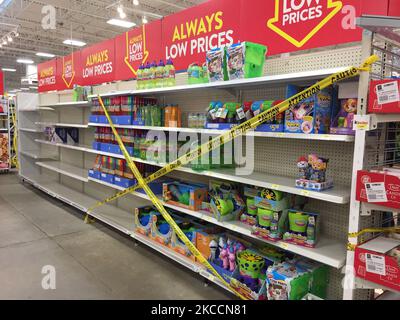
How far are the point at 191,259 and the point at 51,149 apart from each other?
578 cm

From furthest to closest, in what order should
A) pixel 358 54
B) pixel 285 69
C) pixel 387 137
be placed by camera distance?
1. pixel 285 69
2. pixel 358 54
3. pixel 387 137

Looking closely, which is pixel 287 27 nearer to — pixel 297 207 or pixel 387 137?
pixel 387 137

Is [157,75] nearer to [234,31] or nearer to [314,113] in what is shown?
[234,31]

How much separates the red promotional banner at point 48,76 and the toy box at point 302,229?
622cm

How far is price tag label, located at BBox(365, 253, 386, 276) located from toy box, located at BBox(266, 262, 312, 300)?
1.77 ft

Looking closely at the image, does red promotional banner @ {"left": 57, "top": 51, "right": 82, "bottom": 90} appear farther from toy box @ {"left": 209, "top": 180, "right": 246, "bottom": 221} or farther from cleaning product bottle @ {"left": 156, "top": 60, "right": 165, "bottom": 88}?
toy box @ {"left": 209, "top": 180, "right": 246, "bottom": 221}

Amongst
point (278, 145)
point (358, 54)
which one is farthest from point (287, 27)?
point (278, 145)

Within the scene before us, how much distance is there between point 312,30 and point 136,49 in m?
2.58

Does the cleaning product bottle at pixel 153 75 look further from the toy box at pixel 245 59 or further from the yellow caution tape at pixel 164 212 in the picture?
the toy box at pixel 245 59

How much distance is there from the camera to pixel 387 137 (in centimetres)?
215

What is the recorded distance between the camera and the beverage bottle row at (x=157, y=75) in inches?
133

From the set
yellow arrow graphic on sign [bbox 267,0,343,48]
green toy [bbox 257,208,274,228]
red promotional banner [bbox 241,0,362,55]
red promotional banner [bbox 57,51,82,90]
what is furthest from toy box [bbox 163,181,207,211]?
red promotional banner [bbox 57,51,82,90]

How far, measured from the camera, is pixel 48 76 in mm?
7215

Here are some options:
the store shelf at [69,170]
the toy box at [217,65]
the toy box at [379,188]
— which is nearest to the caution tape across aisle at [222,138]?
the toy box at [217,65]
